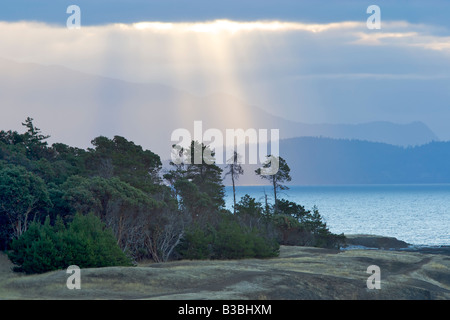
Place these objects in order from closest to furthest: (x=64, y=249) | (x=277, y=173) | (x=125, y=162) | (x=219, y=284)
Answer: (x=219, y=284) → (x=64, y=249) → (x=125, y=162) → (x=277, y=173)

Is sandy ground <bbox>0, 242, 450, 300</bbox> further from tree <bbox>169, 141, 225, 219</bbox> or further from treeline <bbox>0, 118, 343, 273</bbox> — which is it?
tree <bbox>169, 141, 225, 219</bbox>

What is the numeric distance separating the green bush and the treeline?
0.16 feet

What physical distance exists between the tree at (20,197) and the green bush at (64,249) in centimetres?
555

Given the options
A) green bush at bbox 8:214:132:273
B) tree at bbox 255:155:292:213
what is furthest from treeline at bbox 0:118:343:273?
tree at bbox 255:155:292:213

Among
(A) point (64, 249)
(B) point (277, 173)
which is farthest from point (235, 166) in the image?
(A) point (64, 249)

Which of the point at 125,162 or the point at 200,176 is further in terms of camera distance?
the point at 200,176

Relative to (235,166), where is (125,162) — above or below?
below

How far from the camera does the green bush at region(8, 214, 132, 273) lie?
32875 mm

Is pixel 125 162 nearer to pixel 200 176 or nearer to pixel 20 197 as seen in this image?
pixel 200 176

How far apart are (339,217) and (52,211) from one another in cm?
12874

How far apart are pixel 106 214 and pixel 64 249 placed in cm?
1048

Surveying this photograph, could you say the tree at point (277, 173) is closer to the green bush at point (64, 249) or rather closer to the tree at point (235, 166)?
the tree at point (235, 166)

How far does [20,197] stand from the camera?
134 feet
